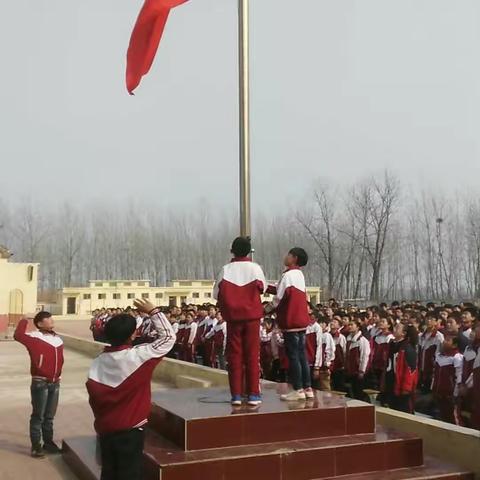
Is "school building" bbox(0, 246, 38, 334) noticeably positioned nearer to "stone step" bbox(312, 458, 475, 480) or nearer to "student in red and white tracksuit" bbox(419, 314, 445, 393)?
"student in red and white tracksuit" bbox(419, 314, 445, 393)

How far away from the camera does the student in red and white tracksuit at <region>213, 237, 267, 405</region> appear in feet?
17.1

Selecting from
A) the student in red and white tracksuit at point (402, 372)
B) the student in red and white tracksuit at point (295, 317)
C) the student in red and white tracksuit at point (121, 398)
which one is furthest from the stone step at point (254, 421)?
the student in red and white tracksuit at point (402, 372)

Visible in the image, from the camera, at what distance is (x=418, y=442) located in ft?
16.6

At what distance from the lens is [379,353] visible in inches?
362

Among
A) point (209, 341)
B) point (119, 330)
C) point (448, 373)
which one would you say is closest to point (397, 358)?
point (448, 373)

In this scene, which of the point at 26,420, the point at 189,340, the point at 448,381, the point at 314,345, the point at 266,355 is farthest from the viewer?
the point at 189,340

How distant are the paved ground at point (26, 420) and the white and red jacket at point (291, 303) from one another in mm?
2479

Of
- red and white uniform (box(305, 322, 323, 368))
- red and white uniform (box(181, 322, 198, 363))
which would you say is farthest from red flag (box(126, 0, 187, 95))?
red and white uniform (box(181, 322, 198, 363))

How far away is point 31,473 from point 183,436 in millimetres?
1899

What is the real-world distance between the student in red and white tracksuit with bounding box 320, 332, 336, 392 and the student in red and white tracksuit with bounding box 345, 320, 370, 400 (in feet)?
1.15

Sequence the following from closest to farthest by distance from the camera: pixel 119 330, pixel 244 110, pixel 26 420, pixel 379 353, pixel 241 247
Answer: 1. pixel 119 330
2. pixel 241 247
3. pixel 244 110
4. pixel 26 420
5. pixel 379 353

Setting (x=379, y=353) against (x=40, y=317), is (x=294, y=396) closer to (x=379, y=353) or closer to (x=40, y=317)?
(x=40, y=317)

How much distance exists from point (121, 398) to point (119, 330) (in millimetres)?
412

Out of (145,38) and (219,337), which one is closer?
(145,38)
